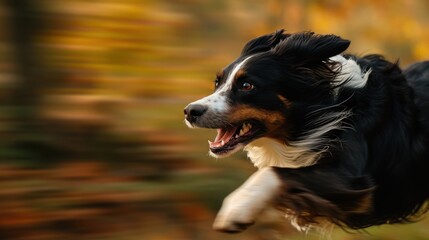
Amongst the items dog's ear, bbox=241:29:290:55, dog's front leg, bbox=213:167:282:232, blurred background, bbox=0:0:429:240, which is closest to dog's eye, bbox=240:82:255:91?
dog's ear, bbox=241:29:290:55

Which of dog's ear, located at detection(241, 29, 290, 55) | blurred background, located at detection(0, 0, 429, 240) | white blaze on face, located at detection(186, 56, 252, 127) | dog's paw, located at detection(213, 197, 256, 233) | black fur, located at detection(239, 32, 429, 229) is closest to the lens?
dog's paw, located at detection(213, 197, 256, 233)

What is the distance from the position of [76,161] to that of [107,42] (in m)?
1.11

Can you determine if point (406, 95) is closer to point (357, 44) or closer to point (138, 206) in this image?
point (138, 206)

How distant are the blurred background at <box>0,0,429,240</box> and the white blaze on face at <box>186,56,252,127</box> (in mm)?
1666

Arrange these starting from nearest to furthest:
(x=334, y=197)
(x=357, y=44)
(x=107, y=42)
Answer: (x=334, y=197)
(x=107, y=42)
(x=357, y=44)

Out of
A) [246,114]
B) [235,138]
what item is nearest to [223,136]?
[235,138]

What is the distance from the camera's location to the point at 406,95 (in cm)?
393

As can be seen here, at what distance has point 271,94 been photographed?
379cm

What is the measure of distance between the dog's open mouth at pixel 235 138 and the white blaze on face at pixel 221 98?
0.13 m

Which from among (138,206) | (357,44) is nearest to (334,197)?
(138,206)

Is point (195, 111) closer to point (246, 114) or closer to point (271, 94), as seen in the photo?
point (246, 114)

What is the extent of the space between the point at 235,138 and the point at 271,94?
31 cm

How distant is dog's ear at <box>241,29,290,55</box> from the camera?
13.5ft

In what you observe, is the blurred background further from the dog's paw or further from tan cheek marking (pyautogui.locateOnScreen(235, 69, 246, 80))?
the dog's paw
